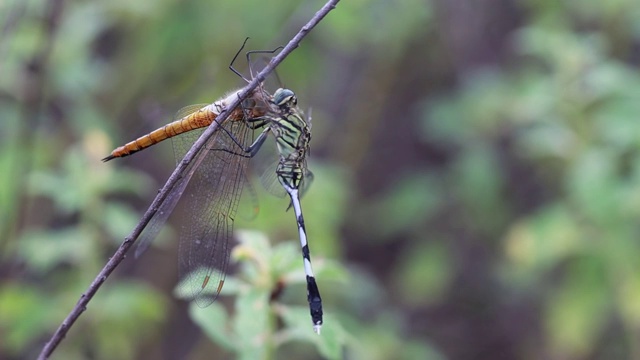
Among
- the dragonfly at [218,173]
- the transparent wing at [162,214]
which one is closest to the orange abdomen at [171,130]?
the dragonfly at [218,173]

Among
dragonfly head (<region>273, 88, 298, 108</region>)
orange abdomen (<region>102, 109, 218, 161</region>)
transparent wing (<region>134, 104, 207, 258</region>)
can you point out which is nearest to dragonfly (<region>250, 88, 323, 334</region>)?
dragonfly head (<region>273, 88, 298, 108</region>)

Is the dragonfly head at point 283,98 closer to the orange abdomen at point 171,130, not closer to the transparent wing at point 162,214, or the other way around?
the orange abdomen at point 171,130

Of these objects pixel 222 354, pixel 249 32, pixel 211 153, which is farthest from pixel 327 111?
pixel 211 153

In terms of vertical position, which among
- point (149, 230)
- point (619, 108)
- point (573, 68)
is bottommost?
point (149, 230)

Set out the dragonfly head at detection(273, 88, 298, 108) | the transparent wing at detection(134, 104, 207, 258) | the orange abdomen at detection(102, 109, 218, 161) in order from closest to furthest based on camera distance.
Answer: the transparent wing at detection(134, 104, 207, 258) < the orange abdomen at detection(102, 109, 218, 161) < the dragonfly head at detection(273, 88, 298, 108)

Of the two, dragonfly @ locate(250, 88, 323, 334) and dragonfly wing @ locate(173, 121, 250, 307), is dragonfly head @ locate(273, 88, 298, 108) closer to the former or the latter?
dragonfly @ locate(250, 88, 323, 334)

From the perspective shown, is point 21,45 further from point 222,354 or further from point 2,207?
point 222,354
